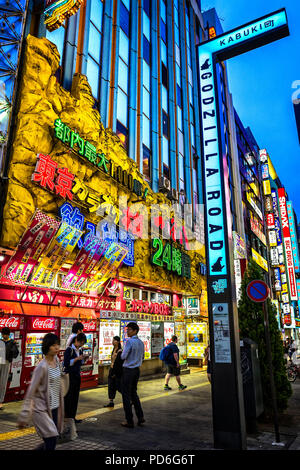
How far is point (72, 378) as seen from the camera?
6621 millimetres

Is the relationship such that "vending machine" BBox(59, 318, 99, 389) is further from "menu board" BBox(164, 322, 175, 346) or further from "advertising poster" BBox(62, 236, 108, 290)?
"menu board" BBox(164, 322, 175, 346)

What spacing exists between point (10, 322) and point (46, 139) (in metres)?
6.07

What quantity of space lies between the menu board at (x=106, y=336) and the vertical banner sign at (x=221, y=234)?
799 cm

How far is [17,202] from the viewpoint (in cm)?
981

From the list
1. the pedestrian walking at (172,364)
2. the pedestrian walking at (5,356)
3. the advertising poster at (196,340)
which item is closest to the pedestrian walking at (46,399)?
the pedestrian walking at (5,356)

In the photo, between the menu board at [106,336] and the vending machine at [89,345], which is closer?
the vending machine at [89,345]

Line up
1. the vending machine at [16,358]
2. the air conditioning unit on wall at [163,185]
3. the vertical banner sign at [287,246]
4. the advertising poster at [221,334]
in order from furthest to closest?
the vertical banner sign at [287,246], the air conditioning unit on wall at [163,185], the vending machine at [16,358], the advertising poster at [221,334]

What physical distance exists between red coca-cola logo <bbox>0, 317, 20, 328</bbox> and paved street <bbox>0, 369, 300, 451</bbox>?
6.88ft

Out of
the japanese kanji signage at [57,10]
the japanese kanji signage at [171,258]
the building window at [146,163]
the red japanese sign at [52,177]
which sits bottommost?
the japanese kanji signage at [171,258]

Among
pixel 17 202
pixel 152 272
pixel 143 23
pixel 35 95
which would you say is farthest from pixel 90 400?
pixel 143 23

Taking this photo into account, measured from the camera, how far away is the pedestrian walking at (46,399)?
12.2 feet

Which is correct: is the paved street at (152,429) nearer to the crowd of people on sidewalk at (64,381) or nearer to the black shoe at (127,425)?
the black shoe at (127,425)

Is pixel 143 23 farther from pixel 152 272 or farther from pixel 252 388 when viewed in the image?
pixel 252 388

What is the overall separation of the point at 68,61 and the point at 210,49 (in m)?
8.40
